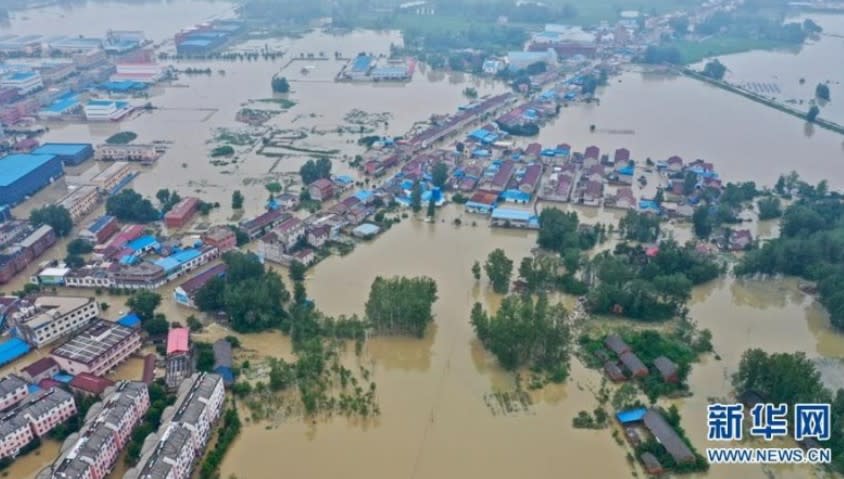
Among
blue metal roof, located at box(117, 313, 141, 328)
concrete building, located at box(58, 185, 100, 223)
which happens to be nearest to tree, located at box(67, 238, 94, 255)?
concrete building, located at box(58, 185, 100, 223)

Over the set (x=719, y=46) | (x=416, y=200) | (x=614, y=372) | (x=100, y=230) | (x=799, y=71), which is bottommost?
(x=614, y=372)

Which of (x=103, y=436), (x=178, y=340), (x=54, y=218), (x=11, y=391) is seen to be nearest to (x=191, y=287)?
(x=178, y=340)

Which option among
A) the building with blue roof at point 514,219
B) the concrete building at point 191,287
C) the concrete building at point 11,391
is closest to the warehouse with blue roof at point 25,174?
the concrete building at point 191,287

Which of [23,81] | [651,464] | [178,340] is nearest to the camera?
[651,464]

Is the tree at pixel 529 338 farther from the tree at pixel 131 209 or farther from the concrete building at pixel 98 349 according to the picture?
the tree at pixel 131 209

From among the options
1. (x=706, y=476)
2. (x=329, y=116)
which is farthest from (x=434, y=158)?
(x=706, y=476)

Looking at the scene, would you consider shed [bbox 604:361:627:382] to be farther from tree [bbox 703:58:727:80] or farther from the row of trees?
tree [bbox 703:58:727:80]

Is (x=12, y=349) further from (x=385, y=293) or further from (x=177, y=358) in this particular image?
(x=385, y=293)

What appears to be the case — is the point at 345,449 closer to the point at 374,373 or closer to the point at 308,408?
the point at 308,408
